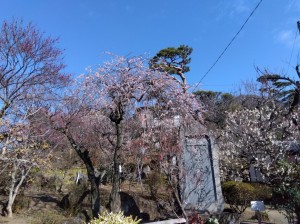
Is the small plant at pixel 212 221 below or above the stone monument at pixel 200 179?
below

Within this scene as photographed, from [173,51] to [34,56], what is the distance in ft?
40.9

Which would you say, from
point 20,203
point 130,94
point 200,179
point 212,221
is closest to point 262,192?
point 200,179

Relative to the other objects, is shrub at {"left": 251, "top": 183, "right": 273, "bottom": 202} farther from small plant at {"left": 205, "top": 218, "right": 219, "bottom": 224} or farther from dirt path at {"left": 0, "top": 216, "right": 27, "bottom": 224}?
dirt path at {"left": 0, "top": 216, "right": 27, "bottom": 224}

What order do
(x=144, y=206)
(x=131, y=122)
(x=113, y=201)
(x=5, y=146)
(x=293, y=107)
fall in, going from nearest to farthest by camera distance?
1. (x=5, y=146)
2. (x=113, y=201)
3. (x=144, y=206)
4. (x=293, y=107)
5. (x=131, y=122)

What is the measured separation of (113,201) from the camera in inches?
302

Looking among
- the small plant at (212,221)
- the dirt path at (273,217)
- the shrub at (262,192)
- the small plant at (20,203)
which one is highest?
the shrub at (262,192)

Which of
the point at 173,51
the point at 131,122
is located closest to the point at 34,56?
the point at 131,122

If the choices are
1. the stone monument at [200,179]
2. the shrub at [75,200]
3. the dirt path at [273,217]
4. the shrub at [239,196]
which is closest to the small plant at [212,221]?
the stone monument at [200,179]

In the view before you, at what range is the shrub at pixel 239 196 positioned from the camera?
33.0 ft

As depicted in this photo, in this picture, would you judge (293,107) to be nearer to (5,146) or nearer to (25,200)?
(5,146)

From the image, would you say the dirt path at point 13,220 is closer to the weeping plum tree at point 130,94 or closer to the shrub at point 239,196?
the weeping plum tree at point 130,94

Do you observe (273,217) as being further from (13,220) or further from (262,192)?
(13,220)

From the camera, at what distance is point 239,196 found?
10125 millimetres

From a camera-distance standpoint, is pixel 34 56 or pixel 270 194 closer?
pixel 34 56
